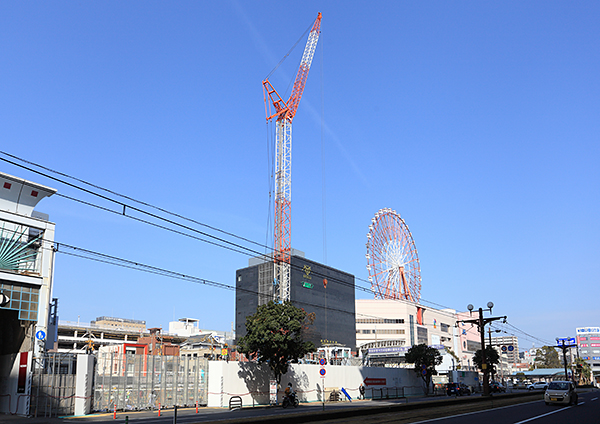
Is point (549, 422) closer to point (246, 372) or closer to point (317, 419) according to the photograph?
point (317, 419)

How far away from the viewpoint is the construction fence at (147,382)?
35.3m

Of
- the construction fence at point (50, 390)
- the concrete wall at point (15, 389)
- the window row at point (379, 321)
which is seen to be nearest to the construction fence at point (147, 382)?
the construction fence at point (50, 390)

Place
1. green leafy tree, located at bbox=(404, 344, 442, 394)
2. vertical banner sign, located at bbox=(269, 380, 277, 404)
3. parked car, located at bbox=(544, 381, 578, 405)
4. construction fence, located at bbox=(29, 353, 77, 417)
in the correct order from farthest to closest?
green leafy tree, located at bbox=(404, 344, 442, 394)
vertical banner sign, located at bbox=(269, 380, 277, 404)
parked car, located at bbox=(544, 381, 578, 405)
construction fence, located at bbox=(29, 353, 77, 417)

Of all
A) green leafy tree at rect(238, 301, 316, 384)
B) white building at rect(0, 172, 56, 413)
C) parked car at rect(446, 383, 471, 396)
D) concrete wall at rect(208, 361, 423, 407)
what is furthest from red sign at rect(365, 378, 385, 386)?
white building at rect(0, 172, 56, 413)

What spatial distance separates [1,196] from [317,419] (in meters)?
25.3

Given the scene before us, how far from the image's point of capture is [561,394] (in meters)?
34.4

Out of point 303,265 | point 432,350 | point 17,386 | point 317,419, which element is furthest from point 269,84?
point 317,419

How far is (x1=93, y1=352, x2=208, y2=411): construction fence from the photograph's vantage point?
35281mm

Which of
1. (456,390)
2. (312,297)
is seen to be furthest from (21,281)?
(312,297)

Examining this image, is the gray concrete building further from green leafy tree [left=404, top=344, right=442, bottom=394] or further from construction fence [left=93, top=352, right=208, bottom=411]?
construction fence [left=93, top=352, right=208, bottom=411]

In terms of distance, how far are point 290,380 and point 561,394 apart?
23.5m

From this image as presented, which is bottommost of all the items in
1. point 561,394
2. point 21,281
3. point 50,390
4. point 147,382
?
point 561,394

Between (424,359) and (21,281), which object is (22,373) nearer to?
(21,281)

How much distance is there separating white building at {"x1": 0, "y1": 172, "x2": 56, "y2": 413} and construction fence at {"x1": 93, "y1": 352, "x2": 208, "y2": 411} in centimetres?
503
